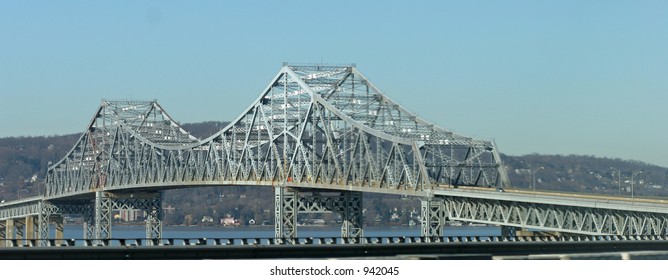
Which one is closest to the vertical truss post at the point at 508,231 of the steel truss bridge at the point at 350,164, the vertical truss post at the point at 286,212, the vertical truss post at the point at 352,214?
the steel truss bridge at the point at 350,164

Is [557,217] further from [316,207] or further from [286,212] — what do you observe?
[286,212]

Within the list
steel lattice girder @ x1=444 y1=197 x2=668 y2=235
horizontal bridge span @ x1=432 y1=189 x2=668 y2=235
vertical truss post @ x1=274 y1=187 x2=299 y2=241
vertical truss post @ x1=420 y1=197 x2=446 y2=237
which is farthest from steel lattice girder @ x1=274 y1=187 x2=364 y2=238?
steel lattice girder @ x1=444 y1=197 x2=668 y2=235

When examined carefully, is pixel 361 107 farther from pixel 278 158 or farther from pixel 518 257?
pixel 518 257

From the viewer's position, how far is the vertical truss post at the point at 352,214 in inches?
6403

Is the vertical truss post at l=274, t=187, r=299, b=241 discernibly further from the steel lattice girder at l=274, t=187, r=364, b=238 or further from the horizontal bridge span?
the horizontal bridge span

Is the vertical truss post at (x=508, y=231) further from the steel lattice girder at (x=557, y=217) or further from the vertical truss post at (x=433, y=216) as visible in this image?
the vertical truss post at (x=433, y=216)

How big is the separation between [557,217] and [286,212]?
155 ft

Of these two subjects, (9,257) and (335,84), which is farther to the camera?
(335,84)

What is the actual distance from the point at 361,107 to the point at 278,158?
10206mm

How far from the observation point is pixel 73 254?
76.1m

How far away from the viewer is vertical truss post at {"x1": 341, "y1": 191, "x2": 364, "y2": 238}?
163 m

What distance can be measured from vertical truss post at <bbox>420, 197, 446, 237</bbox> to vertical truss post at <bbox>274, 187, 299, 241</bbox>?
24014 millimetres

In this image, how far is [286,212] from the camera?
16662cm
